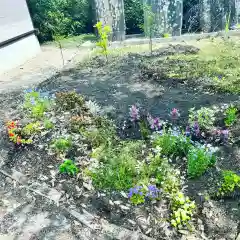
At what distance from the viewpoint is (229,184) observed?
3.46 m

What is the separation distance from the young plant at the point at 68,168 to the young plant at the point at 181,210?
143 cm

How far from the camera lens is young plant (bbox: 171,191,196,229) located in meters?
3.14

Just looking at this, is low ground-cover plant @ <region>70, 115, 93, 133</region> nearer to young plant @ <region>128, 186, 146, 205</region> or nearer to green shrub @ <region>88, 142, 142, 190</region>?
green shrub @ <region>88, 142, 142, 190</region>

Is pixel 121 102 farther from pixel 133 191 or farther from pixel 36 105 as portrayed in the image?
pixel 133 191

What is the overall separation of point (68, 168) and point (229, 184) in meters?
2.18

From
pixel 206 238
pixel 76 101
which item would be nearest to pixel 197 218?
pixel 206 238

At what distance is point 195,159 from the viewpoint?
3709mm

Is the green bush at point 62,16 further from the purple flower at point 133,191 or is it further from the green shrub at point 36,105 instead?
the purple flower at point 133,191

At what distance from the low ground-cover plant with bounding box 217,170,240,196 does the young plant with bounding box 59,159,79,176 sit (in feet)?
6.47

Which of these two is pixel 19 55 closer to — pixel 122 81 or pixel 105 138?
pixel 122 81

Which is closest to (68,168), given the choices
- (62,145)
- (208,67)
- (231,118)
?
(62,145)

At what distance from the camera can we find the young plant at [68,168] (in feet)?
12.7

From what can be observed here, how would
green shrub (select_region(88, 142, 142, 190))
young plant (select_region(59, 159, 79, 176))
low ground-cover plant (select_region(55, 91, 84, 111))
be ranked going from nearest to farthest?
green shrub (select_region(88, 142, 142, 190)), young plant (select_region(59, 159, 79, 176)), low ground-cover plant (select_region(55, 91, 84, 111))

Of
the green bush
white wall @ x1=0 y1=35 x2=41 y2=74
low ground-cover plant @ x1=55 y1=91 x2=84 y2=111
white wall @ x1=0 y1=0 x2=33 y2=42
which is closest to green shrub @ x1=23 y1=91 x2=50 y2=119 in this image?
low ground-cover plant @ x1=55 y1=91 x2=84 y2=111
